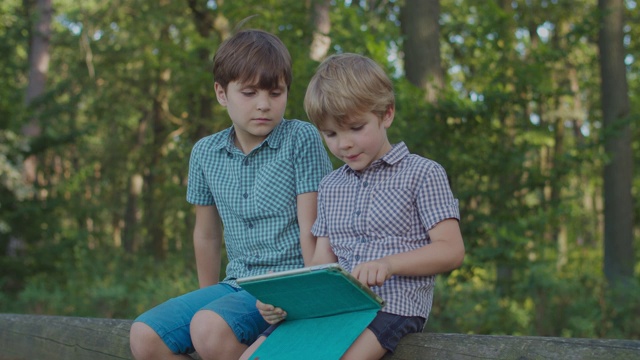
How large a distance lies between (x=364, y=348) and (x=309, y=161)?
0.86m

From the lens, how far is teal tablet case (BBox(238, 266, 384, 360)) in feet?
7.70

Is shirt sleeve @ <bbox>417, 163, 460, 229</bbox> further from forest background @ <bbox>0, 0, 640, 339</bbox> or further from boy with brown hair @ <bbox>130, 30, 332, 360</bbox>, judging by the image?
forest background @ <bbox>0, 0, 640, 339</bbox>

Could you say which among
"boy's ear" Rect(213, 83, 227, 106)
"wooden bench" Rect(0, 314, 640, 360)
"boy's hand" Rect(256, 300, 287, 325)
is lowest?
"wooden bench" Rect(0, 314, 640, 360)

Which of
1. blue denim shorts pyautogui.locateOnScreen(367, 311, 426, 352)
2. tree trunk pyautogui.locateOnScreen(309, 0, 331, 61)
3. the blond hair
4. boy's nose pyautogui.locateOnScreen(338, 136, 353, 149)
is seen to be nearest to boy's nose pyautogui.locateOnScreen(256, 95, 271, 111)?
the blond hair

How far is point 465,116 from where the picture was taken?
24.6 feet

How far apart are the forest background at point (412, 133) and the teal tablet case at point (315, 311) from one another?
4295 mm

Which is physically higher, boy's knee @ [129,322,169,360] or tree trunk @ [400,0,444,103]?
tree trunk @ [400,0,444,103]

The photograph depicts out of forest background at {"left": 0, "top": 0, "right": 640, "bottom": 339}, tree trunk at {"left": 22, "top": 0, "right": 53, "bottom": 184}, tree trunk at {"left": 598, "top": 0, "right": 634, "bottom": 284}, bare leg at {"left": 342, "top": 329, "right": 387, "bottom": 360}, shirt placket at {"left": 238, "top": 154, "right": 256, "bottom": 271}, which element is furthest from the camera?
tree trunk at {"left": 22, "top": 0, "right": 53, "bottom": 184}

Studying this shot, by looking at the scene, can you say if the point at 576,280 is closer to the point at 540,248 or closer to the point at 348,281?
the point at 540,248

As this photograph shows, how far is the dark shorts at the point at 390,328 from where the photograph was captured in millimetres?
2510

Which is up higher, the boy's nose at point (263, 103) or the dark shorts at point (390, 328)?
the boy's nose at point (263, 103)

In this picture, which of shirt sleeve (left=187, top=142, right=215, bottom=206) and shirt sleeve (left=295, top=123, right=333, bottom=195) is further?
shirt sleeve (left=187, top=142, right=215, bottom=206)

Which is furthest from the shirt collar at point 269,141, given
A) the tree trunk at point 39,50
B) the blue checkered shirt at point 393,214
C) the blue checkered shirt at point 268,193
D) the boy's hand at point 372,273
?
the tree trunk at point 39,50

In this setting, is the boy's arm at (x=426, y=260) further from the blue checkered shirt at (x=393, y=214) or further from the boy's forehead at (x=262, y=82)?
the boy's forehead at (x=262, y=82)
